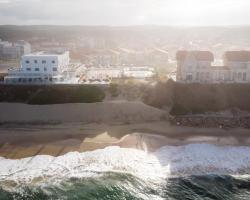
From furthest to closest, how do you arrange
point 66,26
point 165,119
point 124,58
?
point 66,26 < point 124,58 < point 165,119

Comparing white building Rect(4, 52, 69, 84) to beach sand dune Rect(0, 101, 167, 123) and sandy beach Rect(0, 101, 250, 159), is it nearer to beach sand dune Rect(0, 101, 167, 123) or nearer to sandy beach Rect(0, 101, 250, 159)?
sandy beach Rect(0, 101, 250, 159)

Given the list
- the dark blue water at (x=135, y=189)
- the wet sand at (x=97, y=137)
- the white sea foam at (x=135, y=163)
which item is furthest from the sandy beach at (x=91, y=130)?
the dark blue water at (x=135, y=189)

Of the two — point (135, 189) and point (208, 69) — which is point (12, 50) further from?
point (135, 189)

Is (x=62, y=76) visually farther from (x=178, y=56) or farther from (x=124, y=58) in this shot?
(x=124, y=58)

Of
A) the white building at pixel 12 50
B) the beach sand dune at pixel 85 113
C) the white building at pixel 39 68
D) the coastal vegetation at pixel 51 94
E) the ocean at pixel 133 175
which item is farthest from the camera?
the white building at pixel 12 50

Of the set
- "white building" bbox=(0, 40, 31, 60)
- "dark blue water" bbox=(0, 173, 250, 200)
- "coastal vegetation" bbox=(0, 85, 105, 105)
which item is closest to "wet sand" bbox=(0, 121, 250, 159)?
"coastal vegetation" bbox=(0, 85, 105, 105)

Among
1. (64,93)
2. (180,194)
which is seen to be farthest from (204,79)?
(180,194)

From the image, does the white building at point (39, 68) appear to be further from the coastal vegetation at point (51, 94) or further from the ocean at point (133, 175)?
the ocean at point (133, 175)
